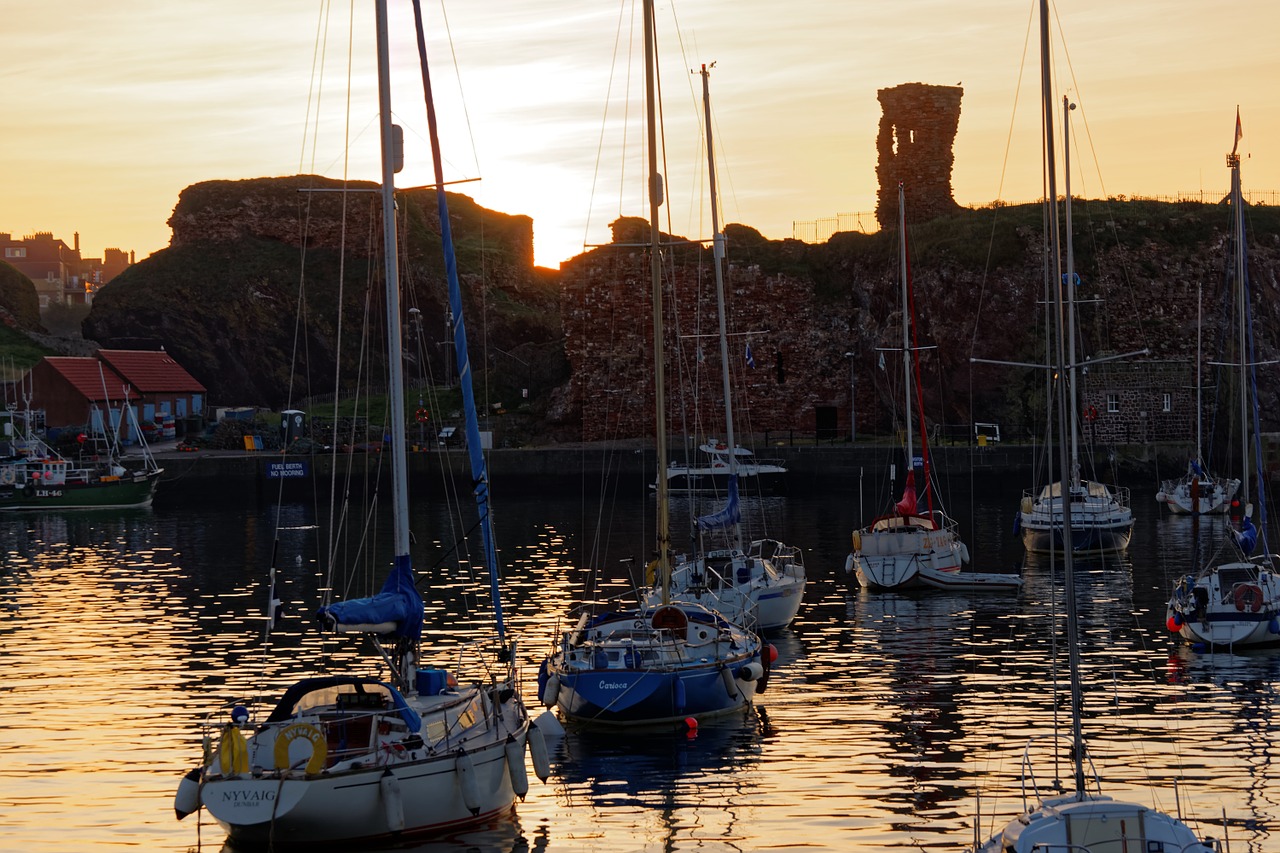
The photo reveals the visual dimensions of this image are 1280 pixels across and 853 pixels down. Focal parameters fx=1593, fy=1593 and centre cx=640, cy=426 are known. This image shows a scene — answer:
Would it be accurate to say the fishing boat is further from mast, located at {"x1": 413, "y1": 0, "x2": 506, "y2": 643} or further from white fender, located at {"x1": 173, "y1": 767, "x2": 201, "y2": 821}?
white fender, located at {"x1": 173, "y1": 767, "x2": 201, "y2": 821}

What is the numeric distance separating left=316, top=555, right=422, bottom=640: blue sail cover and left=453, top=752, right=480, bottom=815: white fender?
2140mm

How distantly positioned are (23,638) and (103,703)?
30.5ft

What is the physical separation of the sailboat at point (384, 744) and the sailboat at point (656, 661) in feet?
11.9

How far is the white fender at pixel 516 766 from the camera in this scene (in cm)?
2008

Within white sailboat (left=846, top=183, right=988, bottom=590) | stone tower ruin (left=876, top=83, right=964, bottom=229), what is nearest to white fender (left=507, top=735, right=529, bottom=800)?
white sailboat (left=846, top=183, right=988, bottom=590)

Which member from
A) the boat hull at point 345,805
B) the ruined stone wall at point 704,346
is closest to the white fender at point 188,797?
the boat hull at point 345,805

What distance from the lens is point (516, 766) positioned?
2014cm

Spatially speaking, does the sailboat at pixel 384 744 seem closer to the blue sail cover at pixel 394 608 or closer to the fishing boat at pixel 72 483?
the blue sail cover at pixel 394 608

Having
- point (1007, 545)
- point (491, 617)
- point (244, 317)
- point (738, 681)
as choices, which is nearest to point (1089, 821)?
point (738, 681)

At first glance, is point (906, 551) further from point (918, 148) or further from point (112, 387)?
point (112, 387)

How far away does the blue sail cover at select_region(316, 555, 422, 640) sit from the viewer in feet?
64.6

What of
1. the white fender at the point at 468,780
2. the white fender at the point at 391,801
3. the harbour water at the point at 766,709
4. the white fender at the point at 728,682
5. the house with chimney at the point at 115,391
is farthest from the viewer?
the house with chimney at the point at 115,391

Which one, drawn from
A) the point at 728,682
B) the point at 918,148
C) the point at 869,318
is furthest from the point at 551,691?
the point at 918,148

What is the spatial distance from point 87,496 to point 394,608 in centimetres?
6241
